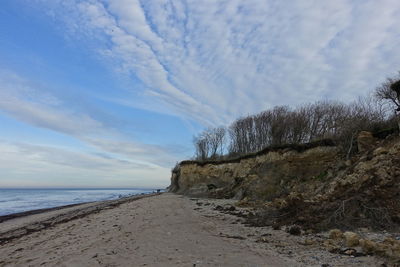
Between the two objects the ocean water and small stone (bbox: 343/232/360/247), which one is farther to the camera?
the ocean water

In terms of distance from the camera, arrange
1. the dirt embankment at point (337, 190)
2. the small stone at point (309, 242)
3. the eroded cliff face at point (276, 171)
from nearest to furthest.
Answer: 1. the small stone at point (309, 242)
2. the dirt embankment at point (337, 190)
3. the eroded cliff face at point (276, 171)

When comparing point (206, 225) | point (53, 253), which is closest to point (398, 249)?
point (206, 225)

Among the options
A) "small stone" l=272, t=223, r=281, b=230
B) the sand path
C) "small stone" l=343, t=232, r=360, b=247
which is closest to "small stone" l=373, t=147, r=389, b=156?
"small stone" l=272, t=223, r=281, b=230

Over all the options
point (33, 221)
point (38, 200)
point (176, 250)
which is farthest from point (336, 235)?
point (38, 200)

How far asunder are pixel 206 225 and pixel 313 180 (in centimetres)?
1146

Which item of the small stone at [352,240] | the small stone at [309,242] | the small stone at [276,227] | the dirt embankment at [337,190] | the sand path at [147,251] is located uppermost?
the dirt embankment at [337,190]

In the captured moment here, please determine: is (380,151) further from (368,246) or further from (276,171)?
(276,171)

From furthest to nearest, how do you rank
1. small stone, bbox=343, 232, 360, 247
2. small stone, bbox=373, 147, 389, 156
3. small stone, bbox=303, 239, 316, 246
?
small stone, bbox=373, 147, 389, 156 < small stone, bbox=303, 239, 316, 246 < small stone, bbox=343, 232, 360, 247

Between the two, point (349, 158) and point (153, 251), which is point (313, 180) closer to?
point (349, 158)

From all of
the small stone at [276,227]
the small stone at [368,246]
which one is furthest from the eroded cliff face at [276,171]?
the small stone at [368,246]

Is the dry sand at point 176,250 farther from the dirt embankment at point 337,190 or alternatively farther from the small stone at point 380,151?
the small stone at point 380,151

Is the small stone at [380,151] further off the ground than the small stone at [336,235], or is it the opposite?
the small stone at [380,151]

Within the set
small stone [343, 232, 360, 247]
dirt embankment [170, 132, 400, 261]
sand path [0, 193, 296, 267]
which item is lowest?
sand path [0, 193, 296, 267]

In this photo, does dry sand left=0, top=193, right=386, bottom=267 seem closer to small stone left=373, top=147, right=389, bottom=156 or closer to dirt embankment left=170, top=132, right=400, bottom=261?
dirt embankment left=170, top=132, right=400, bottom=261
